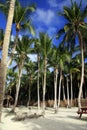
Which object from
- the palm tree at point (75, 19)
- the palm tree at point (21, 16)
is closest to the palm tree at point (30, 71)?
the palm tree at point (75, 19)

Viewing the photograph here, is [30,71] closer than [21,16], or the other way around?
[21,16]

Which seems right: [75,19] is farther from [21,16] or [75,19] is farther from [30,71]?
[30,71]

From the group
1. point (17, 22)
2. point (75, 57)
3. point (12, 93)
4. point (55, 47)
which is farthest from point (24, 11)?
point (12, 93)

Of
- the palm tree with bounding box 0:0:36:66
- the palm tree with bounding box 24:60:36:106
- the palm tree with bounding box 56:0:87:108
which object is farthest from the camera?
the palm tree with bounding box 24:60:36:106

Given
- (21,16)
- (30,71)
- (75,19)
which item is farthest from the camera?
(30,71)

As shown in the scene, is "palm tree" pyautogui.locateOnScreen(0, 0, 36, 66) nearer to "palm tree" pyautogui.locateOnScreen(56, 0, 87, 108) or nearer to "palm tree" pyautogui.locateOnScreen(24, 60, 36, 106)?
"palm tree" pyautogui.locateOnScreen(56, 0, 87, 108)

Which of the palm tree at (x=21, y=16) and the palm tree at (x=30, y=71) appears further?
the palm tree at (x=30, y=71)

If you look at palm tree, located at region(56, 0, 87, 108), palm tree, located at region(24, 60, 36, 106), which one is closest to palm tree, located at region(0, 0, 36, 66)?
palm tree, located at region(56, 0, 87, 108)

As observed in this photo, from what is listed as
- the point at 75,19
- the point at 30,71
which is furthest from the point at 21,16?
the point at 30,71

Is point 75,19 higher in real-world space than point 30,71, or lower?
higher

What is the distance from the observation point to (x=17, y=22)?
2377 centimetres

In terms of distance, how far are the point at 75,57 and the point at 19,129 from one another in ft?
102

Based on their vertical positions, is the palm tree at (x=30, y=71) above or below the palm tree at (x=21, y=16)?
below

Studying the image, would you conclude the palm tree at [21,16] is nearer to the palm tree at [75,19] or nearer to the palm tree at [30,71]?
the palm tree at [75,19]
